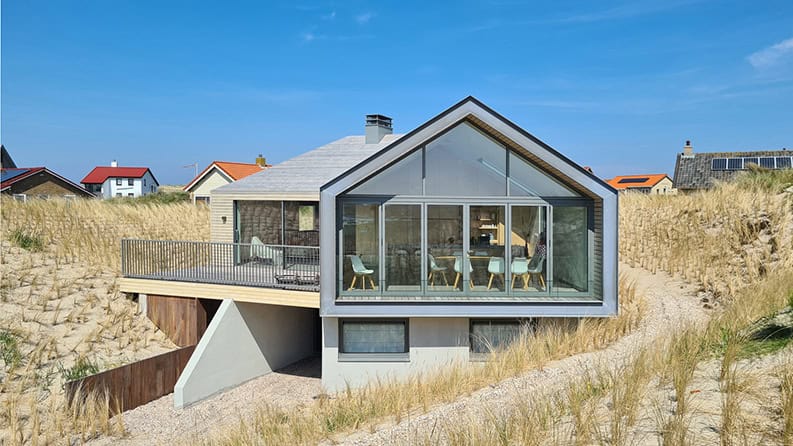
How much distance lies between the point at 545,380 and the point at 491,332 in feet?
13.6

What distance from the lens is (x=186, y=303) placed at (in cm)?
1473

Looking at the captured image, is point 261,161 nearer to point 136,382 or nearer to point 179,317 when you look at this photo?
point 179,317

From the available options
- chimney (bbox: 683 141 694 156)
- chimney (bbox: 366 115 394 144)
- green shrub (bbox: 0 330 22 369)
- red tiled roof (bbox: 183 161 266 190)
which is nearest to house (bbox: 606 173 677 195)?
chimney (bbox: 683 141 694 156)

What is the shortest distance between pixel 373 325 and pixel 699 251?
10.1 metres

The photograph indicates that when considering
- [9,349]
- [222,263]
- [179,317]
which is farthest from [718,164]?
[9,349]

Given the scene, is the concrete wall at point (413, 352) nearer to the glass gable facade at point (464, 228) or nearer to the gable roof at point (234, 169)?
the glass gable facade at point (464, 228)

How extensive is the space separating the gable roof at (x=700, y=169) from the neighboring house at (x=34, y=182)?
128ft

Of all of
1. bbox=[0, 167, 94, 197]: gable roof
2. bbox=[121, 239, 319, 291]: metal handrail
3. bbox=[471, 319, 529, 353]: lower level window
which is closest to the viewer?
bbox=[471, 319, 529, 353]: lower level window

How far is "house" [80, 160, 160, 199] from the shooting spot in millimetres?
63469

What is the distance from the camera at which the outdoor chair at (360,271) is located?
492 inches

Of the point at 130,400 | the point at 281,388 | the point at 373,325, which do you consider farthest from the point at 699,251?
the point at 130,400

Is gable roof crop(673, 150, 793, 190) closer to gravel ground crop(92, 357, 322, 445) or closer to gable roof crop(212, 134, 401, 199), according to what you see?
gable roof crop(212, 134, 401, 199)

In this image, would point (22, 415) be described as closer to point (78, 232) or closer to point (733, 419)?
point (78, 232)

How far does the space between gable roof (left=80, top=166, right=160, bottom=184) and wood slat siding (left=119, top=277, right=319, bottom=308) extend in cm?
5422
